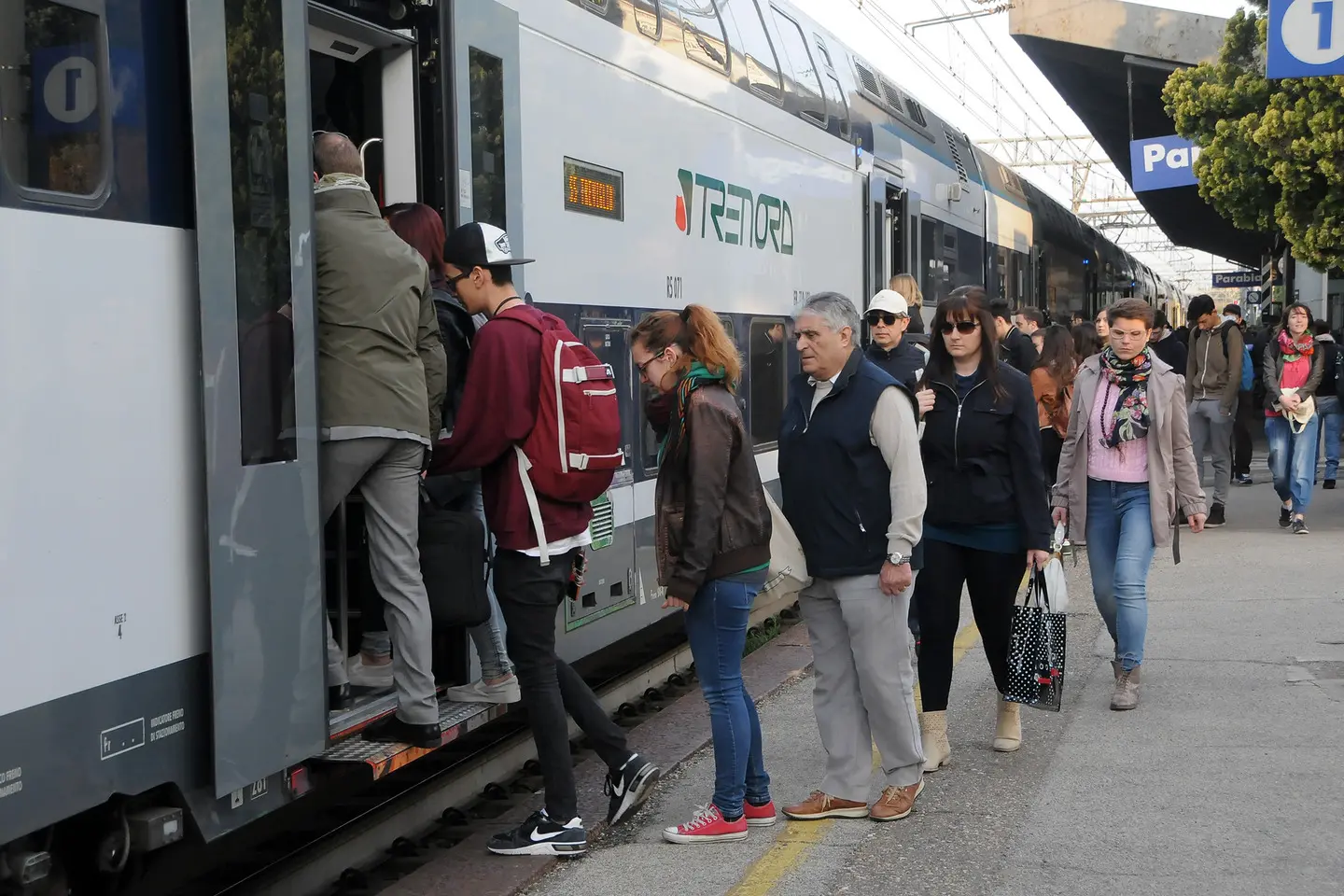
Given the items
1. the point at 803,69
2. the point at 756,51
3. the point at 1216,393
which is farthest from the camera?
the point at 1216,393

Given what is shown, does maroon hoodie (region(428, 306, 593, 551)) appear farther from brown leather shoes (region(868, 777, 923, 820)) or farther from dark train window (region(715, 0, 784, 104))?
dark train window (region(715, 0, 784, 104))

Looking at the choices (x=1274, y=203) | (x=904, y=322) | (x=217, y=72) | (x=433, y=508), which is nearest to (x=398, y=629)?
(x=433, y=508)

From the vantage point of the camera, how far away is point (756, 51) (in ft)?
27.8

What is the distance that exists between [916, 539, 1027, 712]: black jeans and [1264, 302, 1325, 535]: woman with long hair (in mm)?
6859

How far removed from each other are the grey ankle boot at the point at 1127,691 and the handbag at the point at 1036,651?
0.91m

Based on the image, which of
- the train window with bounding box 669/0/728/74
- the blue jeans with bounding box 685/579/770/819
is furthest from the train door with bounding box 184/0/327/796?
the train window with bounding box 669/0/728/74

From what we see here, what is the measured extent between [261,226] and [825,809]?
2695mm

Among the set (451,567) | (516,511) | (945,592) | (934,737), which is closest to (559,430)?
(516,511)

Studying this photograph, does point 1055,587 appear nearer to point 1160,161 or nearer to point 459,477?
point 459,477

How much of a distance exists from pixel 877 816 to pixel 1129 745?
1443mm

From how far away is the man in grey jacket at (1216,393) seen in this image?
41.3 feet

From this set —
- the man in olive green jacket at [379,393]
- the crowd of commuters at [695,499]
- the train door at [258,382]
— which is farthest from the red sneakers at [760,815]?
the train door at [258,382]

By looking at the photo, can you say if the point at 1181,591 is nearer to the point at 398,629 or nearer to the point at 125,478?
the point at 398,629

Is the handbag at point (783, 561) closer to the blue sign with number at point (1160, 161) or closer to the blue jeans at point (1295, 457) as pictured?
the blue jeans at point (1295, 457)
